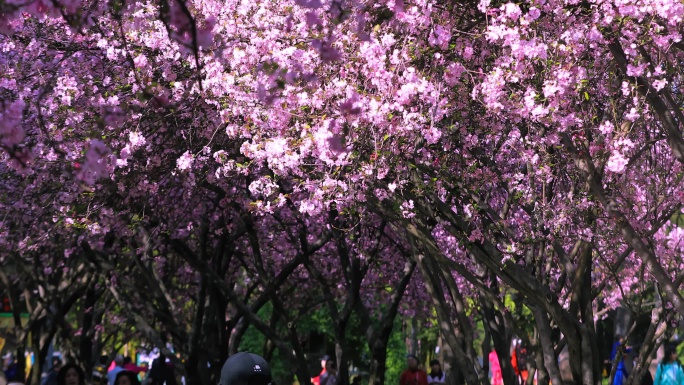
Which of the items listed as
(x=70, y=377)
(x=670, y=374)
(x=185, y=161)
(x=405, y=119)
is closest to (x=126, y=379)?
(x=70, y=377)

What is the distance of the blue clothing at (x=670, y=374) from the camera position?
57.9ft

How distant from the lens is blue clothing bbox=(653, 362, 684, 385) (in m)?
17.6

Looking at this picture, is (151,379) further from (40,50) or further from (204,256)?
(40,50)

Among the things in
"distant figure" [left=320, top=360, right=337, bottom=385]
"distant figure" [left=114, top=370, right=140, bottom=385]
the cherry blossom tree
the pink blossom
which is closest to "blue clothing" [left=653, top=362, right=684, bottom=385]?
the cherry blossom tree

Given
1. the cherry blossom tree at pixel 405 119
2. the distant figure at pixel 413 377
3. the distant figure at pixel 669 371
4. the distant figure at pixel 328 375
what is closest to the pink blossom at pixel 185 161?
the cherry blossom tree at pixel 405 119

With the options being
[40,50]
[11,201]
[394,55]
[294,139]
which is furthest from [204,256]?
[394,55]

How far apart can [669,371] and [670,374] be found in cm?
13

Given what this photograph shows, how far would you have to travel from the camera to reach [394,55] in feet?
31.6

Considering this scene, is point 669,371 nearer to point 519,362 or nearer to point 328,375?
point 328,375

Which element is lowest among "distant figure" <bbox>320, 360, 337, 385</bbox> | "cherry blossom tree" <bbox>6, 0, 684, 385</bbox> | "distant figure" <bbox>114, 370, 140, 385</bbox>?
"distant figure" <bbox>114, 370, 140, 385</bbox>

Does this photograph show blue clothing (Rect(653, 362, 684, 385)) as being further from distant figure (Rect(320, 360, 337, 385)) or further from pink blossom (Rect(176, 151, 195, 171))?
pink blossom (Rect(176, 151, 195, 171))

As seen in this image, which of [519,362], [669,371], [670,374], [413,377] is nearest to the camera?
[670,374]

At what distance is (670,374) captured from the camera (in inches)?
706

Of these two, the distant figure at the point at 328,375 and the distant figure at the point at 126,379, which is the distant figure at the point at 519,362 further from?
the distant figure at the point at 126,379
